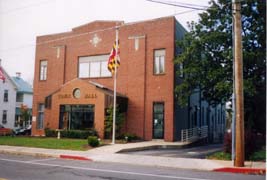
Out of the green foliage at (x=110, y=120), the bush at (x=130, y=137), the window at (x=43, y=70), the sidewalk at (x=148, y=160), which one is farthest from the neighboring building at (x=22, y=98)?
the sidewalk at (x=148, y=160)

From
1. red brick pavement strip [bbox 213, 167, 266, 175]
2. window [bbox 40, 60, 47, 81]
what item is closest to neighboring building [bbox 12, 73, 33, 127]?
window [bbox 40, 60, 47, 81]

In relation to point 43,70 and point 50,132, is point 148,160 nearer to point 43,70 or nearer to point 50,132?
point 50,132

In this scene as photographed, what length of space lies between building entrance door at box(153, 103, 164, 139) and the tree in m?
3.08

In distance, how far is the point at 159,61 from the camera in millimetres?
27219

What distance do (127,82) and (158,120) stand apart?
4.40 metres

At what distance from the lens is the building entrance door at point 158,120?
26.5 metres

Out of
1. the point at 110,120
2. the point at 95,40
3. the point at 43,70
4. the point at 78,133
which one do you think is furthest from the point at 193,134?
the point at 43,70

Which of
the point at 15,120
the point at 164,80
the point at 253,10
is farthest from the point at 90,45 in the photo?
the point at 15,120

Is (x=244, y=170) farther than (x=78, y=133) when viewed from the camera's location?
No

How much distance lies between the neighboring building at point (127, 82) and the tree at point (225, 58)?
3.00 metres

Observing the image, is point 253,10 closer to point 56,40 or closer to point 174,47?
point 174,47

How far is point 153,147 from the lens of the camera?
22.0 meters

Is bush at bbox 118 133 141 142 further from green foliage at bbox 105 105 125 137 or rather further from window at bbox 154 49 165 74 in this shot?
window at bbox 154 49 165 74

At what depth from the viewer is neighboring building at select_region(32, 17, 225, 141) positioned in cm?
2647
